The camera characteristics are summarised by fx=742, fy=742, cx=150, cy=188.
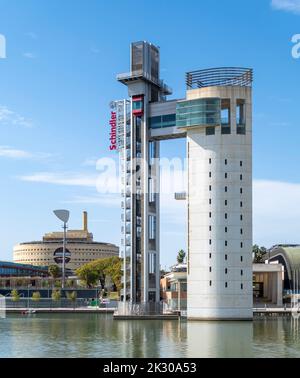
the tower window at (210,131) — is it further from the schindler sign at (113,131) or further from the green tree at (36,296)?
the green tree at (36,296)

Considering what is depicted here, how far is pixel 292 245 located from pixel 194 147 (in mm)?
69363

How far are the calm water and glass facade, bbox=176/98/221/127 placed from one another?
32.7m

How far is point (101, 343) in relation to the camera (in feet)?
255

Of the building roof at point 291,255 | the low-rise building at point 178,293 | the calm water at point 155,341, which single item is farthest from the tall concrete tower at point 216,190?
the building roof at point 291,255

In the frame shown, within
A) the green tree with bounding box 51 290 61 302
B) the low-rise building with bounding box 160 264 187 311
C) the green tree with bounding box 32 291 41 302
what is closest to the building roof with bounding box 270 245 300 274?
the low-rise building with bounding box 160 264 187 311

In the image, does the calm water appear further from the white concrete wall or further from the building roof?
the building roof

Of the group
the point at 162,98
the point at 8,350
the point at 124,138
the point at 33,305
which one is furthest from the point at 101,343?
the point at 33,305

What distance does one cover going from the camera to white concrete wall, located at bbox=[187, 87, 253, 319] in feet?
385

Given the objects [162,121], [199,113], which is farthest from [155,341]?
[162,121]

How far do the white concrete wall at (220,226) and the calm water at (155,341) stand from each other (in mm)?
9673

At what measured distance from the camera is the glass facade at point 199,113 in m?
119

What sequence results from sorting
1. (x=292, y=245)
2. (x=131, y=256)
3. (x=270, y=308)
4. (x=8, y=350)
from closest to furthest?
1. (x=8, y=350)
2. (x=131, y=256)
3. (x=270, y=308)
4. (x=292, y=245)

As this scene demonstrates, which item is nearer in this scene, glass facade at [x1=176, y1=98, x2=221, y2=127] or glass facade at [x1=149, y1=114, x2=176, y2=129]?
glass facade at [x1=176, y1=98, x2=221, y2=127]
